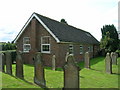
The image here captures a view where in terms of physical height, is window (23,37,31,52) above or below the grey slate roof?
below

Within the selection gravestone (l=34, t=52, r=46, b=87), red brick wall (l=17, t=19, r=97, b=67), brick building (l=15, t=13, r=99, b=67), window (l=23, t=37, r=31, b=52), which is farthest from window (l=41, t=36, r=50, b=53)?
→ gravestone (l=34, t=52, r=46, b=87)

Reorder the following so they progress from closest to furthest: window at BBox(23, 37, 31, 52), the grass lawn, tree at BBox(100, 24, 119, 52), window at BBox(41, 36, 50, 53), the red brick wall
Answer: the grass lawn
the red brick wall
window at BBox(41, 36, 50, 53)
window at BBox(23, 37, 31, 52)
tree at BBox(100, 24, 119, 52)

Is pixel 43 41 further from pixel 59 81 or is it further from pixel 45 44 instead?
pixel 59 81

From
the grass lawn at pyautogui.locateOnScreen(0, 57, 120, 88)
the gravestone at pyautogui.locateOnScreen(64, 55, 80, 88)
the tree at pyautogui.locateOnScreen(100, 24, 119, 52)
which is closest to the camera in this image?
the gravestone at pyautogui.locateOnScreen(64, 55, 80, 88)

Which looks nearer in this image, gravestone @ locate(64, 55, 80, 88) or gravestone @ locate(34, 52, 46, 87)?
gravestone @ locate(64, 55, 80, 88)

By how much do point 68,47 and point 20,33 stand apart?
7.38 metres

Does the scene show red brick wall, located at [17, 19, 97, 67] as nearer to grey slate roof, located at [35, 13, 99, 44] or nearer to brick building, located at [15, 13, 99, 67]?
brick building, located at [15, 13, 99, 67]

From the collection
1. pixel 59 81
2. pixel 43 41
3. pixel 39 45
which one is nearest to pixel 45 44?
pixel 43 41

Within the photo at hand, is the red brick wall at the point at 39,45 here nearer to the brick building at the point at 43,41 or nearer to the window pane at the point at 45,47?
the brick building at the point at 43,41

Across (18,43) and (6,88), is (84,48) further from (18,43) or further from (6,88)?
(6,88)

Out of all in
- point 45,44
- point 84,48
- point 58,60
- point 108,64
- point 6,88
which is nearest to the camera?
point 6,88

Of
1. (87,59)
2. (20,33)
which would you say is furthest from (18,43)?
(87,59)

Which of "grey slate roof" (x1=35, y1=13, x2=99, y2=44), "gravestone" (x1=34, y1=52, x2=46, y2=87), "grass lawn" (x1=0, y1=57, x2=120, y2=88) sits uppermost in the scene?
"grey slate roof" (x1=35, y1=13, x2=99, y2=44)

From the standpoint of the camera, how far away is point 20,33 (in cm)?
1850
